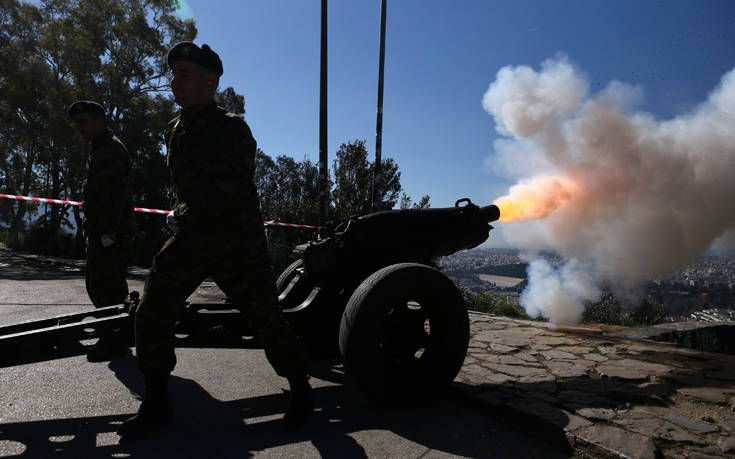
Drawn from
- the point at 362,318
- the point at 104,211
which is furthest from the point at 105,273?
the point at 362,318

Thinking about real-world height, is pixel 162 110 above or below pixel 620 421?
above

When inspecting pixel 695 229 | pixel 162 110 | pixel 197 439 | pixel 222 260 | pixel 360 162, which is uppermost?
pixel 162 110

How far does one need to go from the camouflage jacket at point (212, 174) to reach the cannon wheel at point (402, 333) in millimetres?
828

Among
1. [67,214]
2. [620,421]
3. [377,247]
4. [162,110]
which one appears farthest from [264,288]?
[67,214]

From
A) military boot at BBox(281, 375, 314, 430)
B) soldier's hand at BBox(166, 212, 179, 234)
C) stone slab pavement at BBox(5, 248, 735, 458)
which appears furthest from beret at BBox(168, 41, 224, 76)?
stone slab pavement at BBox(5, 248, 735, 458)

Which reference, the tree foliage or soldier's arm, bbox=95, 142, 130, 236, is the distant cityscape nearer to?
the tree foliage

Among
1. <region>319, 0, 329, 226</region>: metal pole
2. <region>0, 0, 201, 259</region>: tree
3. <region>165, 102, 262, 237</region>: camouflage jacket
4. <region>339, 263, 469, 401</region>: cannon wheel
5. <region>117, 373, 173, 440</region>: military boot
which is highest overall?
<region>0, 0, 201, 259</region>: tree

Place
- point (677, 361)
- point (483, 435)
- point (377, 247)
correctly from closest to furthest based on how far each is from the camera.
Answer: point (483, 435)
point (377, 247)
point (677, 361)

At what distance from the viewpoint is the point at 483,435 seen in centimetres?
237

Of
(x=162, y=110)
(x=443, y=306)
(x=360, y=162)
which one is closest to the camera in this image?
(x=443, y=306)

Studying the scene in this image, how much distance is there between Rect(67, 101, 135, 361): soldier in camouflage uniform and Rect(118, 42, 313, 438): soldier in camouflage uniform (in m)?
1.61

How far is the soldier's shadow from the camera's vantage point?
2094mm

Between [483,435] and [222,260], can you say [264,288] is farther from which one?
[483,435]

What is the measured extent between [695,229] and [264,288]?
10.2m
